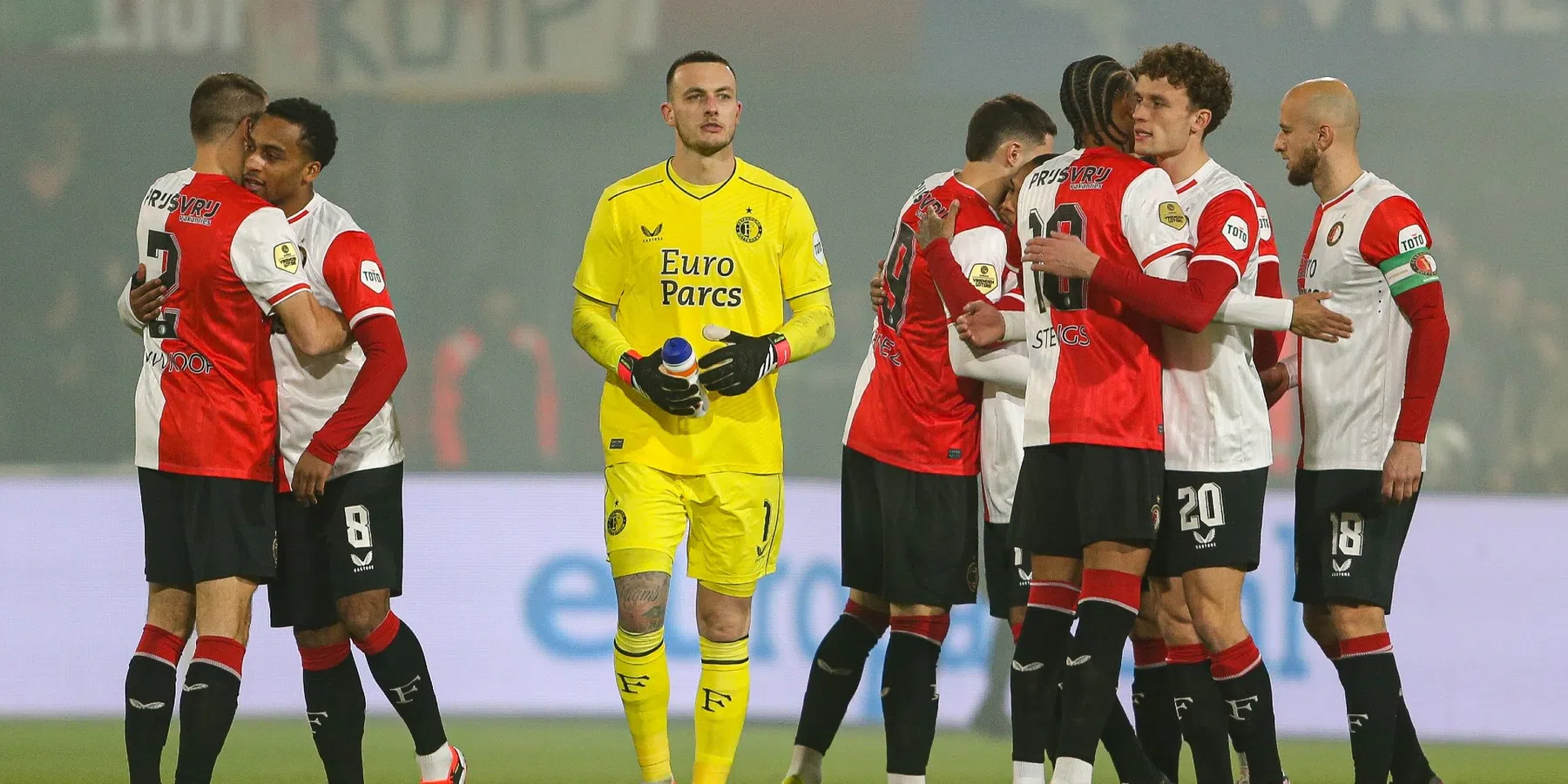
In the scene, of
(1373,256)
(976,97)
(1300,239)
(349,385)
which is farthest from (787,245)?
(1300,239)

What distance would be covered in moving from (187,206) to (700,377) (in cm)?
153

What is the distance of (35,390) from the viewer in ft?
31.5

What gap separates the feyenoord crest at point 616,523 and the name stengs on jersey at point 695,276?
0.68 meters

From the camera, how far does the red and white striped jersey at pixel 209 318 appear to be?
15.2ft

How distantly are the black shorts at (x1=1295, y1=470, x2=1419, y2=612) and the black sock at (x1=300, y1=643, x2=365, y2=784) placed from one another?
2900 millimetres

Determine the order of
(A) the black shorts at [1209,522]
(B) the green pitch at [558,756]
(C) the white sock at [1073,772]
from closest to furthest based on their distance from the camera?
(C) the white sock at [1073,772] < (A) the black shorts at [1209,522] < (B) the green pitch at [558,756]

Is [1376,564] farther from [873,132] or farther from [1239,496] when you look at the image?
[873,132]

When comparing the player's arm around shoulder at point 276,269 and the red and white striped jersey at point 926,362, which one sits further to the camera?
the red and white striped jersey at point 926,362

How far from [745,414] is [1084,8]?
5.41 metres

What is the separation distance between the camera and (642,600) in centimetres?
510

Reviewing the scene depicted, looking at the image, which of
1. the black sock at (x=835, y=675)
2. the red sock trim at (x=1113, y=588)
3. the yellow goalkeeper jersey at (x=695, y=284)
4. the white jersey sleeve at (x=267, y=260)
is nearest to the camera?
the red sock trim at (x=1113, y=588)

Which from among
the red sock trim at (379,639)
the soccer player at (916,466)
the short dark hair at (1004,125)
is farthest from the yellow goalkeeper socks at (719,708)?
the short dark hair at (1004,125)

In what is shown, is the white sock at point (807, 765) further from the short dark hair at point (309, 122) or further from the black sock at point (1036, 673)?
the short dark hair at point (309, 122)

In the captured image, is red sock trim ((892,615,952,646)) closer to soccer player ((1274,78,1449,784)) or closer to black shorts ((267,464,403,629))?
soccer player ((1274,78,1449,784))
